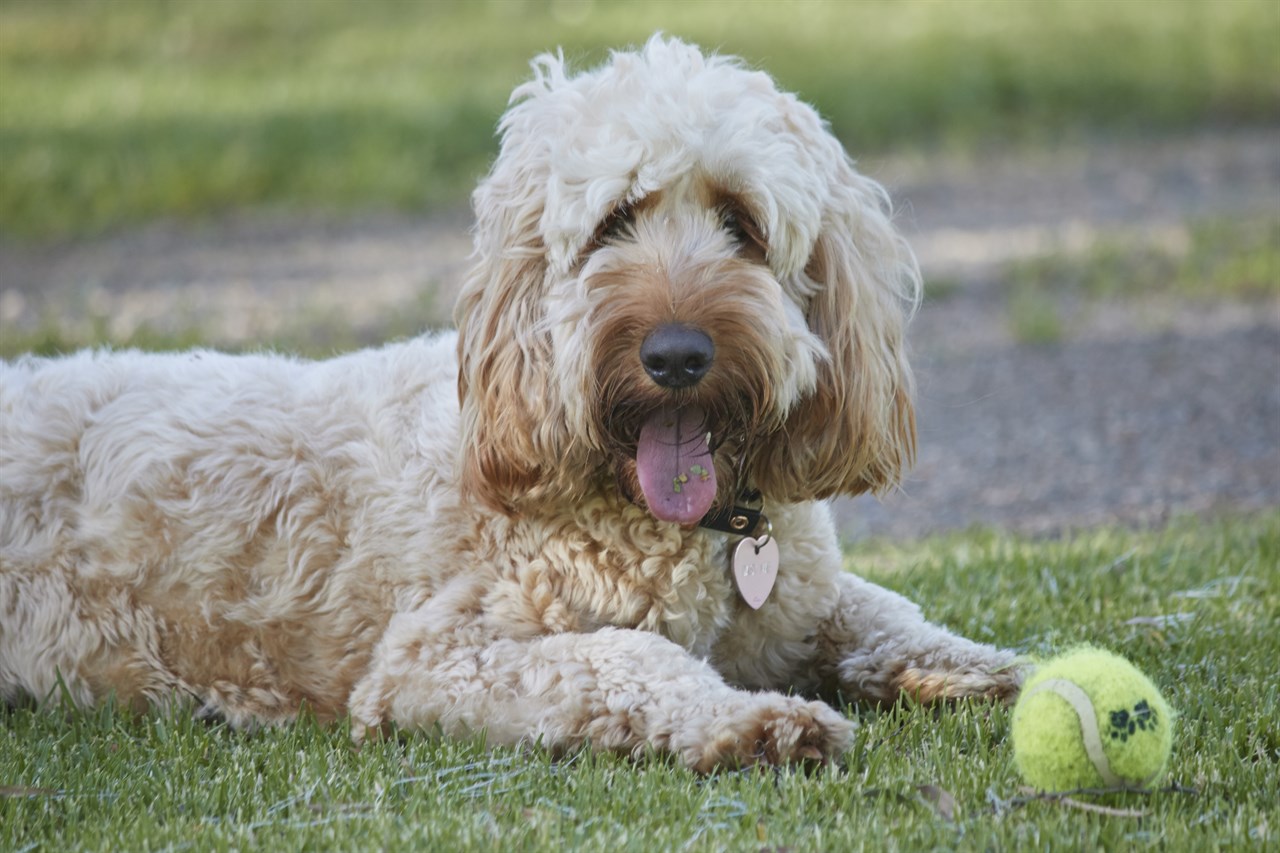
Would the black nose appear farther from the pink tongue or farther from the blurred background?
the blurred background

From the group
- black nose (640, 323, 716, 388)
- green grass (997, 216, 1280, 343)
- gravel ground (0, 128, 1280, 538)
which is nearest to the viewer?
black nose (640, 323, 716, 388)

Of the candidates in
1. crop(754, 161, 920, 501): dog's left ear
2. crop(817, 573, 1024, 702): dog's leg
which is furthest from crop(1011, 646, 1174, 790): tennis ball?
crop(754, 161, 920, 501): dog's left ear

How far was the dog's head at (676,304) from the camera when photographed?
360 cm

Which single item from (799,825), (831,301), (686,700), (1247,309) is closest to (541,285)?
(831,301)

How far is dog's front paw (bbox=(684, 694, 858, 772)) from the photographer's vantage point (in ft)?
11.1

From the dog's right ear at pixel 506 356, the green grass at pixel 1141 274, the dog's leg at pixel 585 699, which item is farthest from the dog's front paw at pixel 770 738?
the green grass at pixel 1141 274

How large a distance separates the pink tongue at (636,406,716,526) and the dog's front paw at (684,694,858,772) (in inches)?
20.3

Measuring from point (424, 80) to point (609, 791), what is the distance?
12598 millimetres

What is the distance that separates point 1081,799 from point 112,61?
15521mm

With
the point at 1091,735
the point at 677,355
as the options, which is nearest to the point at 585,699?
the point at 677,355

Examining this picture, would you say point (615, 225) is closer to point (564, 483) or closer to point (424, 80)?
point (564, 483)

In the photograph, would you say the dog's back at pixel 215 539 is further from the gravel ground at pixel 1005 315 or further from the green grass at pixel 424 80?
the green grass at pixel 424 80

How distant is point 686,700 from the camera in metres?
3.50

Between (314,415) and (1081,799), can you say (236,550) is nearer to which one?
(314,415)
